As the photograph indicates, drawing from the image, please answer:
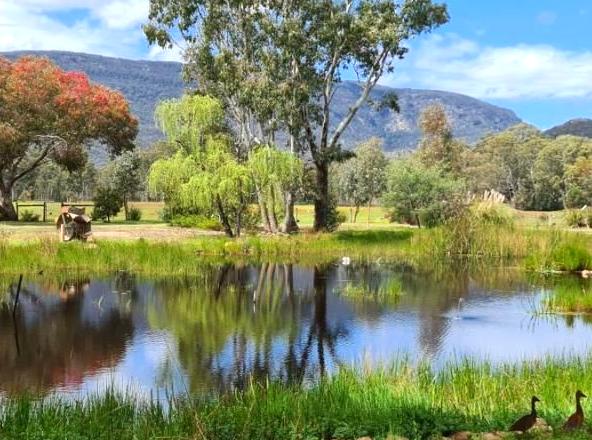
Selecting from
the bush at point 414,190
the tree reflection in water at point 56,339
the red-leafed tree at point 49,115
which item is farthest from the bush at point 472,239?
the red-leafed tree at point 49,115

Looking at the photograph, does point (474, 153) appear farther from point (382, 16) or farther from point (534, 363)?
point (534, 363)

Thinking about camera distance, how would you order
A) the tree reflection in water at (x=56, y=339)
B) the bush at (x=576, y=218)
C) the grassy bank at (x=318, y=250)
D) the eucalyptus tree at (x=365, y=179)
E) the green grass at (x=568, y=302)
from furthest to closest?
1. the eucalyptus tree at (x=365, y=179)
2. the bush at (x=576, y=218)
3. the grassy bank at (x=318, y=250)
4. the green grass at (x=568, y=302)
5. the tree reflection in water at (x=56, y=339)

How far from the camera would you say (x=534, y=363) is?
10023 millimetres

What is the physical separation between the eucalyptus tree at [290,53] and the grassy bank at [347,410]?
2157 cm

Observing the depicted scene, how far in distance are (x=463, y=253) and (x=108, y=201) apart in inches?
823

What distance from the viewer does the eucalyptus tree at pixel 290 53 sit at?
29.5 meters

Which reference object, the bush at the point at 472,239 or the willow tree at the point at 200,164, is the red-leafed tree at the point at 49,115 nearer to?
the willow tree at the point at 200,164

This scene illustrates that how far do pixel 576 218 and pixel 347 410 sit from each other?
35750mm

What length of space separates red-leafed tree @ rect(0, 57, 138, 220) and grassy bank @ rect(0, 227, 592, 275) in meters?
14.6

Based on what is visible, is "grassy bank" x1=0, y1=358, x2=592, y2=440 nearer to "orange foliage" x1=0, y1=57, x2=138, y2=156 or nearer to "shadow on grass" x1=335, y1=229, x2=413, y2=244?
"shadow on grass" x1=335, y1=229, x2=413, y2=244

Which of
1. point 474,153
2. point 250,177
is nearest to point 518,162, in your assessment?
point 474,153

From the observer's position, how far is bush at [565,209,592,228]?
39.7 m

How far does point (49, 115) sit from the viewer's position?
3759cm

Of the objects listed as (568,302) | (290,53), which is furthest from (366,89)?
(568,302)
